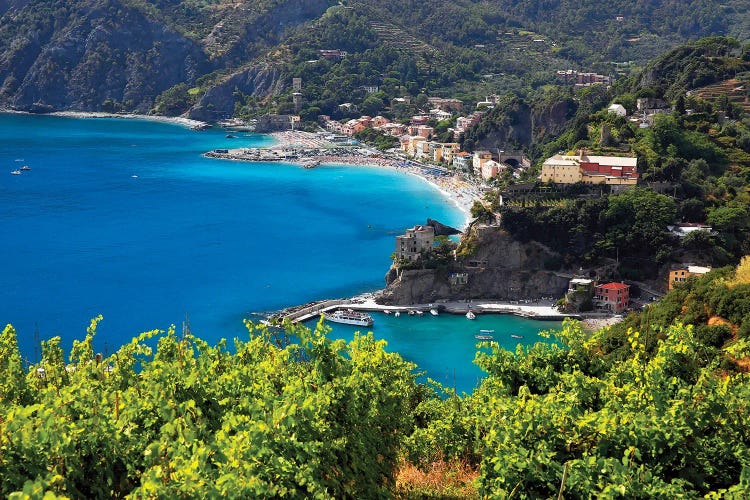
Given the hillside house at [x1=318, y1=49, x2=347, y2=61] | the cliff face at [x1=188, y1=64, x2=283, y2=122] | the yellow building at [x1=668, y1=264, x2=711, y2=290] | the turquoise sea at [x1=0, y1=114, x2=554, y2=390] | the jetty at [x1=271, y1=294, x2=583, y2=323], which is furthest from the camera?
the hillside house at [x1=318, y1=49, x2=347, y2=61]

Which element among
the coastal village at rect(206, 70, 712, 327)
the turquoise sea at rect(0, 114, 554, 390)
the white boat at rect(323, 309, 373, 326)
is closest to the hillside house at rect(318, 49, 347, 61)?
the coastal village at rect(206, 70, 712, 327)

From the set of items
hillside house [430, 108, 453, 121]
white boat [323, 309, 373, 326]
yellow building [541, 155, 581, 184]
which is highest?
hillside house [430, 108, 453, 121]

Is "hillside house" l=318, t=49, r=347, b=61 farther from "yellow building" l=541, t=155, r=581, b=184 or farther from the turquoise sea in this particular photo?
"yellow building" l=541, t=155, r=581, b=184

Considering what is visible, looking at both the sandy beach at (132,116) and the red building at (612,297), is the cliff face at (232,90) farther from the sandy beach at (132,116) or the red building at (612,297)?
the red building at (612,297)

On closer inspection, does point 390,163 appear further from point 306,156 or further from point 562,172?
point 562,172

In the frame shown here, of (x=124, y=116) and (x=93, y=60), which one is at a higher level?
(x=93, y=60)

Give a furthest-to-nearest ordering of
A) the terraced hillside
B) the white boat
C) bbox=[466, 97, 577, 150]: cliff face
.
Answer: bbox=[466, 97, 577, 150]: cliff face, the terraced hillside, the white boat

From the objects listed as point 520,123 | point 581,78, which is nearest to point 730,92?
point 520,123
